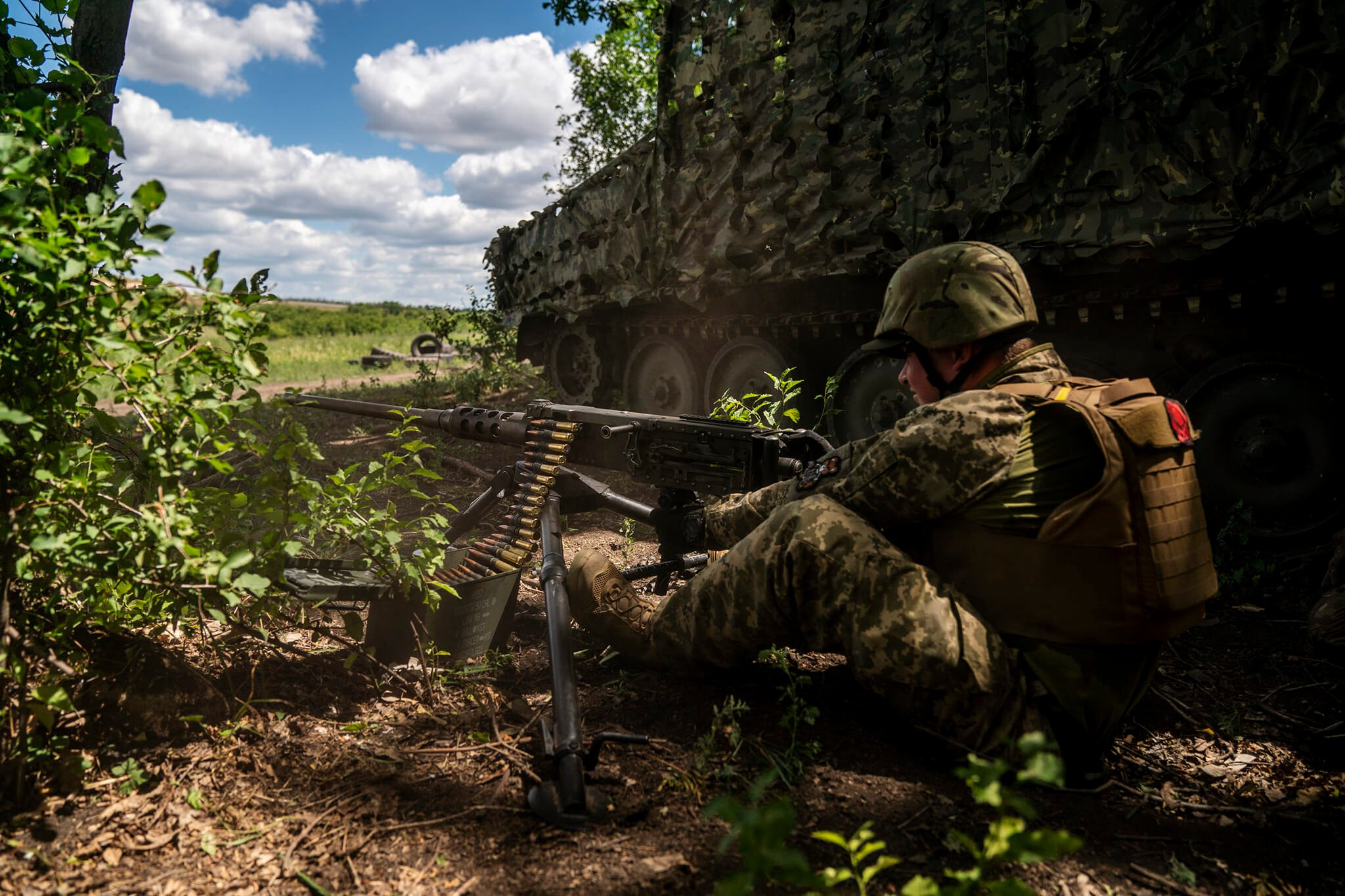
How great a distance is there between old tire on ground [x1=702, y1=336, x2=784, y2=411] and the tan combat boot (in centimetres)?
A: 438

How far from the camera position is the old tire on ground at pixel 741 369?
7.46m

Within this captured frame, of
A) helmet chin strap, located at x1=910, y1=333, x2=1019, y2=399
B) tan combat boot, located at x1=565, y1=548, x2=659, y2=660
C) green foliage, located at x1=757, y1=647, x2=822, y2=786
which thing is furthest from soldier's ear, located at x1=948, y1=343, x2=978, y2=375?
tan combat boot, located at x1=565, y1=548, x2=659, y2=660

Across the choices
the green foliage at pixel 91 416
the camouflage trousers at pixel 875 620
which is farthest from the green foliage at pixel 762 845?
the green foliage at pixel 91 416

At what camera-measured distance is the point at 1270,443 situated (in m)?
4.68

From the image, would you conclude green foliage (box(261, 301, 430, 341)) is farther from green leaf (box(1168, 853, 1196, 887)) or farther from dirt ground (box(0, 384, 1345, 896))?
green leaf (box(1168, 853, 1196, 887))

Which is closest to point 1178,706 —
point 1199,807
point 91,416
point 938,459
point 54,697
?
point 1199,807

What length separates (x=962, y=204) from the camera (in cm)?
543

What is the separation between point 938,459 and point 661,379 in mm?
6545

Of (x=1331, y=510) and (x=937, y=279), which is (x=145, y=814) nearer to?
(x=937, y=279)

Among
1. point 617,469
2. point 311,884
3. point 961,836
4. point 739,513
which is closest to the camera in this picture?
point 961,836

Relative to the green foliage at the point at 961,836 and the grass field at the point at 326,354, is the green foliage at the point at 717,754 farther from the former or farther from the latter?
the grass field at the point at 326,354

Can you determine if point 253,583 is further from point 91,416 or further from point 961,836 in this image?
point 961,836

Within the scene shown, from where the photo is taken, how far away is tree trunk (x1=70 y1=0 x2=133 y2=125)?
4195 mm

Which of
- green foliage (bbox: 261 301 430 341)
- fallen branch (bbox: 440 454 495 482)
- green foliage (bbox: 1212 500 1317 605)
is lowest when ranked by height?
green foliage (bbox: 1212 500 1317 605)
